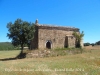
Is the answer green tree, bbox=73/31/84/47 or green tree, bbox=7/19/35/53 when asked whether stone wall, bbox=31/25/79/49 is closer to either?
green tree, bbox=73/31/84/47

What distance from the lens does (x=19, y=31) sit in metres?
27.1

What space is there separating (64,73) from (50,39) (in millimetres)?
17149

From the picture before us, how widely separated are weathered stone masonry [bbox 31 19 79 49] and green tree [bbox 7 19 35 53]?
284cm

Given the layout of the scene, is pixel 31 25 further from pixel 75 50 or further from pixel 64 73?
pixel 64 73

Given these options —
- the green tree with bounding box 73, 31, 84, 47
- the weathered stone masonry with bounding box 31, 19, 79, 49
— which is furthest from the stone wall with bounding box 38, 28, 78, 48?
the green tree with bounding box 73, 31, 84, 47

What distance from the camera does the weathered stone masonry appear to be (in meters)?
30.5

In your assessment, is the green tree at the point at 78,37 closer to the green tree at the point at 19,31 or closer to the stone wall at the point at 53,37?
the stone wall at the point at 53,37

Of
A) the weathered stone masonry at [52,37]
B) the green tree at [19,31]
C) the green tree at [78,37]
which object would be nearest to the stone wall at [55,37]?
the weathered stone masonry at [52,37]

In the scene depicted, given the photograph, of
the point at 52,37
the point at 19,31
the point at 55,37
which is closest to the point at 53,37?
the point at 52,37

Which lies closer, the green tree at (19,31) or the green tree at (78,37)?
the green tree at (19,31)

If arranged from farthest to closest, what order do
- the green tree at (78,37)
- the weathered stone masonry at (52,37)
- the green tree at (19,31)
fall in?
1. the green tree at (78,37)
2. the weathered stone masonry at (52,37)
3. the green tree at (19,31)

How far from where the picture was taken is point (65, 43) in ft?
110

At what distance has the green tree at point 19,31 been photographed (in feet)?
89.0

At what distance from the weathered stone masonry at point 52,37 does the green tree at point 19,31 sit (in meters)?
2.84
